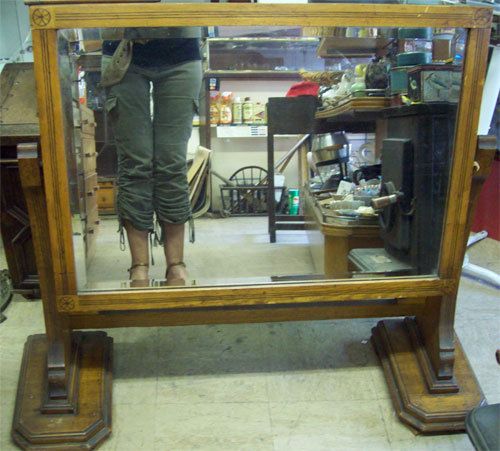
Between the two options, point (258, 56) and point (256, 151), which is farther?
point (256, 151)

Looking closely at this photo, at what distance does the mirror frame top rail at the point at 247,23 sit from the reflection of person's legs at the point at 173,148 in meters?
0.16

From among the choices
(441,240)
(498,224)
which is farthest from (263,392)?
(498,224)

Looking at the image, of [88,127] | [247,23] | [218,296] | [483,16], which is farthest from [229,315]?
[483,16]

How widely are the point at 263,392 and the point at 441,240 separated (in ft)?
1.63

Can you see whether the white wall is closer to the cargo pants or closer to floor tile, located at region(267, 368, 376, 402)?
the cargo pants

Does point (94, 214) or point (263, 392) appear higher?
point (94, 214)

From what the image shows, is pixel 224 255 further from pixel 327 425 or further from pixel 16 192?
pixel 16 192

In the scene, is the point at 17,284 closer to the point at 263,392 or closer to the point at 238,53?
A: the point at 263,392

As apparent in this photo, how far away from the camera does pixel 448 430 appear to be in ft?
3.15

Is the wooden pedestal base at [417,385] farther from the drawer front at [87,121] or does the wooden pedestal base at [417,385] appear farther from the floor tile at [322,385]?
the drawer front at [87,121]

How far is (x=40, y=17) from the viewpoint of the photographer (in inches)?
30.8

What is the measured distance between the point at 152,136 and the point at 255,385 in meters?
0.59

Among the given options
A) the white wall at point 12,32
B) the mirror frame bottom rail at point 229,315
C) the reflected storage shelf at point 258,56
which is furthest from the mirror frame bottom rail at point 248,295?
the white wall at point 12,32

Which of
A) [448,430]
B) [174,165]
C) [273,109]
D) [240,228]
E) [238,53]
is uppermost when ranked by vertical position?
[238,53]
